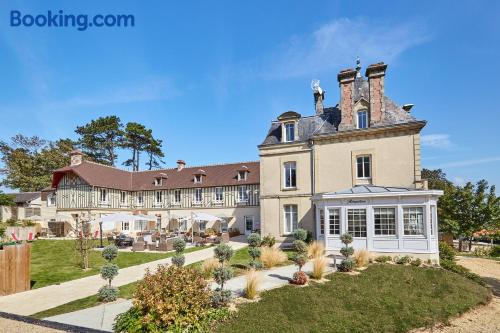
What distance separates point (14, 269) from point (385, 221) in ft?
51.2

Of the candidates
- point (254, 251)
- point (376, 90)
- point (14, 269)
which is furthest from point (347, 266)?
point (14, 269)

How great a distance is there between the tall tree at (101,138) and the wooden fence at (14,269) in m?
40.7

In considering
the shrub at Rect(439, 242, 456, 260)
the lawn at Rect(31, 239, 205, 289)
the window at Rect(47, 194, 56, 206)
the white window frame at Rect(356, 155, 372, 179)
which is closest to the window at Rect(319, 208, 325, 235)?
the white window frame at Rect(356, 155, 372, 179)

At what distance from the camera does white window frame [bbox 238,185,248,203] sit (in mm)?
29819

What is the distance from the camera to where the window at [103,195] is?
103 feet

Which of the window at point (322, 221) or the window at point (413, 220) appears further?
the window at point (322, 221)

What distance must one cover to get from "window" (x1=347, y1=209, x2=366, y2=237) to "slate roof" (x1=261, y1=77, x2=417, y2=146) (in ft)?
19.4

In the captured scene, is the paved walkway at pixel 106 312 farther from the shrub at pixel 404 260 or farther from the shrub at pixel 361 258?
the shrub at pixel 404 260

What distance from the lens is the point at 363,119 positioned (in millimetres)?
20047

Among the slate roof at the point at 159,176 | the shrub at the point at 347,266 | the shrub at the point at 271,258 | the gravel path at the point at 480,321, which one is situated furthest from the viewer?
the slate roof at the point at 159,176

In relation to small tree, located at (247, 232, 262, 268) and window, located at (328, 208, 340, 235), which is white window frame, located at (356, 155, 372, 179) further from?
small tree, located at (247, 232, 262, 268)

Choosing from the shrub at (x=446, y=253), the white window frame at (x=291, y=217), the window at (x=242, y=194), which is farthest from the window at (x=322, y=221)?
the window at (x=242, y=194)

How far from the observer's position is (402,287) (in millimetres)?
11516

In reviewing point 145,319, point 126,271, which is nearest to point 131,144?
point 126,271
